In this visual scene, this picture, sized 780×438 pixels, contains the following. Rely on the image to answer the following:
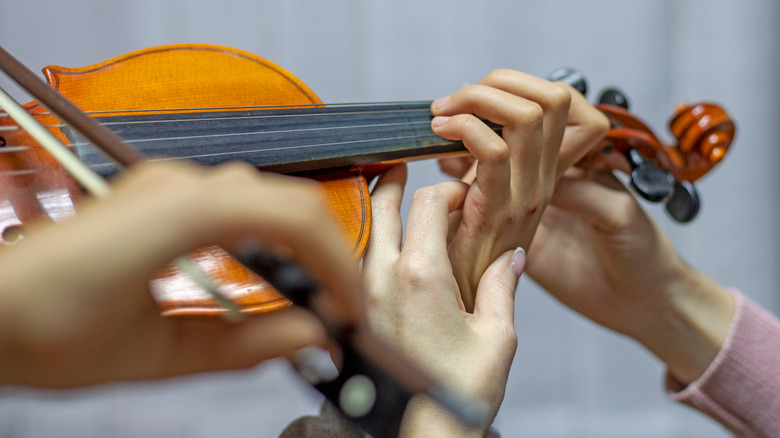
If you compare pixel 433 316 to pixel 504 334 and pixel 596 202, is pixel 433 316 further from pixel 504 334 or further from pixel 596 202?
pixel 596 202

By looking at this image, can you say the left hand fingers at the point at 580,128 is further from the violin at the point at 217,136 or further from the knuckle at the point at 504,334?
the knuckle at the point at 504,334

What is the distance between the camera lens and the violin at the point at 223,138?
0.36 m

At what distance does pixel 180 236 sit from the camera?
18cm

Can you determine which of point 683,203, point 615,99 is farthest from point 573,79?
point 683,203

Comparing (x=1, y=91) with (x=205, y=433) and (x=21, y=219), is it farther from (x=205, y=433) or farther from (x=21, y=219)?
(x=205, y=433)

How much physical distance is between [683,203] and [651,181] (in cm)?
4

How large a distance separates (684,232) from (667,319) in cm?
59

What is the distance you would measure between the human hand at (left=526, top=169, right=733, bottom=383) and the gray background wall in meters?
0.42

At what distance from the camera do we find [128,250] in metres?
0.17

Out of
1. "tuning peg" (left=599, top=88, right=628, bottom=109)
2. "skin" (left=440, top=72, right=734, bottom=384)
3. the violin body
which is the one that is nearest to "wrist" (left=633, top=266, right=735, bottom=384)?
"skin" (left=440, top=72, right=734, bottom=384)

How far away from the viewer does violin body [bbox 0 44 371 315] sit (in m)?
0.35

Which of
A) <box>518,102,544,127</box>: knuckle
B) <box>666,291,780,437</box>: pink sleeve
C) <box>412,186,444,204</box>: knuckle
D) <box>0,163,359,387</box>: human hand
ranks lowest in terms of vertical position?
<box>666,291,780,437</box>: pink sleeve

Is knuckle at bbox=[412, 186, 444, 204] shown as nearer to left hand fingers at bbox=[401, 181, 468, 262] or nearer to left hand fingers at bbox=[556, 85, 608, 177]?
left hand fingers at bbox=[401, 181, 468, 262]

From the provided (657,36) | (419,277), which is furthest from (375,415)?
(657,36)
